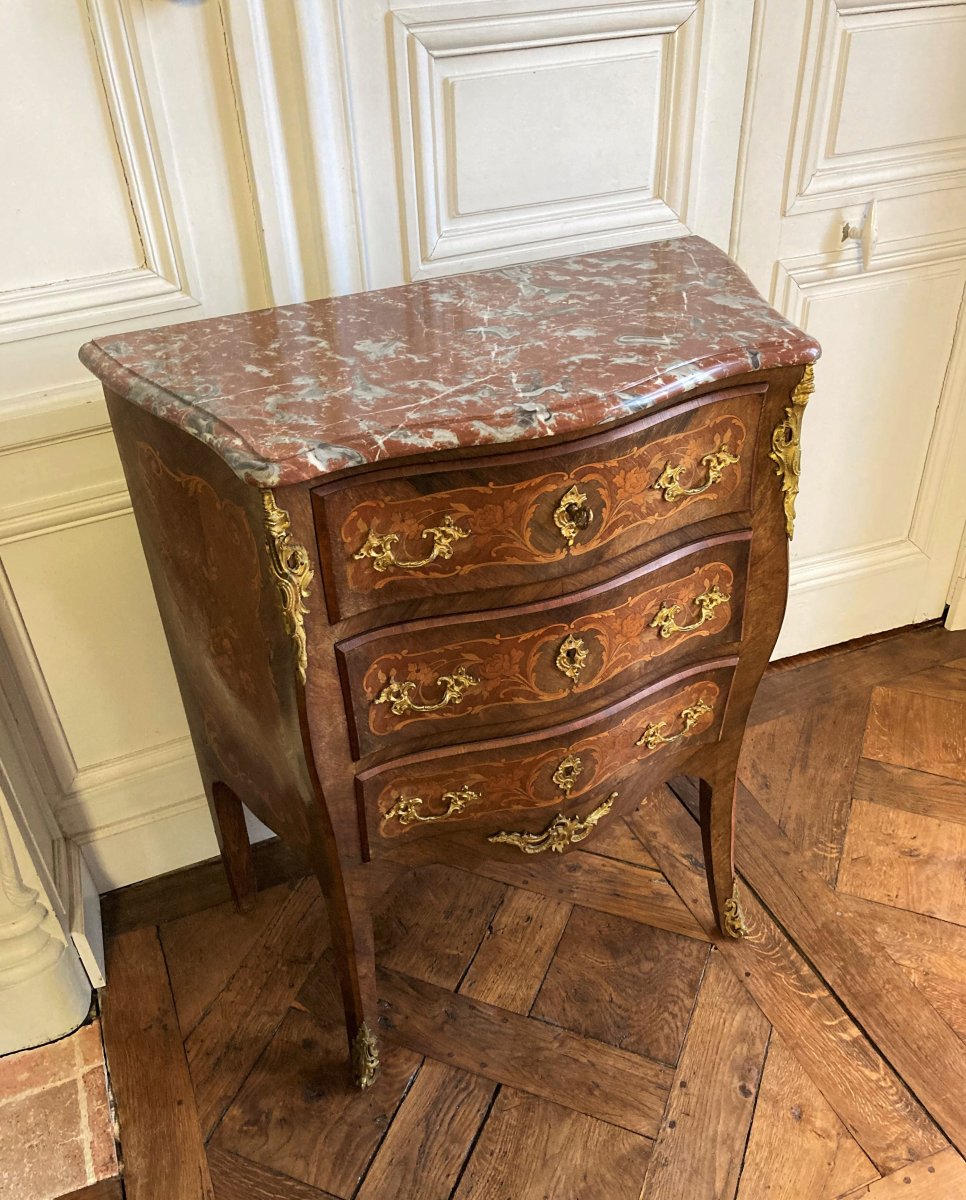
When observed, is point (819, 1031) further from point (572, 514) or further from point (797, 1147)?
point (572, 514)

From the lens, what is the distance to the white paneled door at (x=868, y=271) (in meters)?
1.47

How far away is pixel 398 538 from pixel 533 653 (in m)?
0.21

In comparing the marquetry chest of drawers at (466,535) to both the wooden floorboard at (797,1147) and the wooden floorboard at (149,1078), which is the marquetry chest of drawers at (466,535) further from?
the wooden floorboard at (797,1147)

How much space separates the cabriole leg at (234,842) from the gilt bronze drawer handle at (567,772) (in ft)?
1.69

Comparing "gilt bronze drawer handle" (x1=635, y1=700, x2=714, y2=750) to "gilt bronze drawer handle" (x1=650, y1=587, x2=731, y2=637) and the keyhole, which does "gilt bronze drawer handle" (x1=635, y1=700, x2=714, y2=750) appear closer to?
"gilt bronze drawer handle" (x1=650, y1=587, x2=731, y2=637)

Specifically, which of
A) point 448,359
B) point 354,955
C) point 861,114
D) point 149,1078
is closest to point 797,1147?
point 354,955

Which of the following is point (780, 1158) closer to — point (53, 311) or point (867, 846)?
point (867, 846)

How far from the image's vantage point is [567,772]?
1.16 metres

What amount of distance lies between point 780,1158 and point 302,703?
0.88 metres

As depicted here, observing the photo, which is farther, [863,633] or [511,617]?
[863,633]

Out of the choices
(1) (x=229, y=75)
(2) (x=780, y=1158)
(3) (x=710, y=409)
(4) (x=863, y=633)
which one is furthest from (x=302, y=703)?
(4) (x=863, y=633)

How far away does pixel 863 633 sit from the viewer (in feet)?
6.90

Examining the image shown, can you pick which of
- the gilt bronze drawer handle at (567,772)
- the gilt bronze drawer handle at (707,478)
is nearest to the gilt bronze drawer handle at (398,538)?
the gilt bronze drawer handle at (707,478)

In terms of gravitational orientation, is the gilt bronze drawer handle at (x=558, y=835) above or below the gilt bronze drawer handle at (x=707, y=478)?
below
